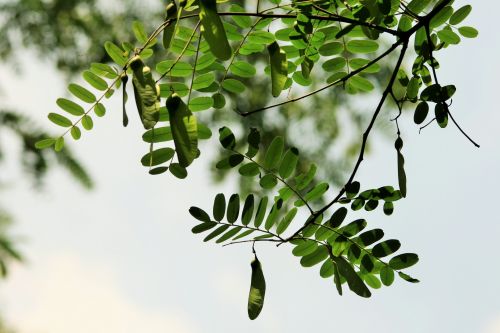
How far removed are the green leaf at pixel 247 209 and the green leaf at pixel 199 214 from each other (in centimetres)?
6

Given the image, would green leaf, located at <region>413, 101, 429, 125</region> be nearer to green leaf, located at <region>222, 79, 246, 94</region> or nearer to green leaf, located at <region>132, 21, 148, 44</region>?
green leaf, located at <region>222, 79, 246, 94</region>

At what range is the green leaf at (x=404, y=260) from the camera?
882mm

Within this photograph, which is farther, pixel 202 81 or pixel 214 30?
pixel 202 81

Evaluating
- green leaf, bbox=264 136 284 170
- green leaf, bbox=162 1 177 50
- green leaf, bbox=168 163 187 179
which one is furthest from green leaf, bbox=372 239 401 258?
green leaf, bbox=162 1 177 50

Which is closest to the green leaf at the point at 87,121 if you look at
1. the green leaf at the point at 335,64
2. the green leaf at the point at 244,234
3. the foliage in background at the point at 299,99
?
the foliage in background at the point at 299,99

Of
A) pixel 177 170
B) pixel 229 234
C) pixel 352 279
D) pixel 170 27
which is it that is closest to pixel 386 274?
pixel 352 279

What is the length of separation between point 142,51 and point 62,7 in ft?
12.9

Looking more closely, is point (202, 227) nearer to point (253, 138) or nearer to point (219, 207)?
point (219, 207)

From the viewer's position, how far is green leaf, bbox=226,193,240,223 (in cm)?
86

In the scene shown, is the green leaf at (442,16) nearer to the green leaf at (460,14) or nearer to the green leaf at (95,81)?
the green leaf at (460,14)

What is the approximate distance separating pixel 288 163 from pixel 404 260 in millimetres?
223

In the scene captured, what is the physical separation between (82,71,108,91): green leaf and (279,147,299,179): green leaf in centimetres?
30

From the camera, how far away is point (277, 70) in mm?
764

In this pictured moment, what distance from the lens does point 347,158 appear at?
192 inches
